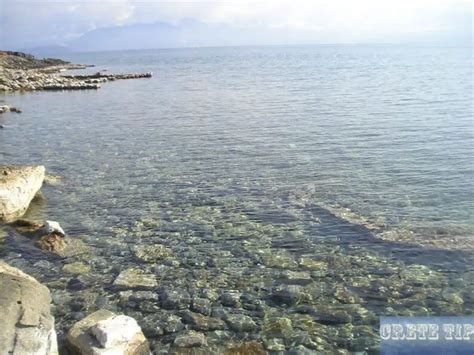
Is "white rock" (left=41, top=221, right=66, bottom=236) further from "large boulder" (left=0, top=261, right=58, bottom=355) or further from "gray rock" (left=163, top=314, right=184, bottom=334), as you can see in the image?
"gray rock" (left=163, top=314, right=184, bottom=334)

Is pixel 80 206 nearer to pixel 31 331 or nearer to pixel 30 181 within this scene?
pixel 30 181

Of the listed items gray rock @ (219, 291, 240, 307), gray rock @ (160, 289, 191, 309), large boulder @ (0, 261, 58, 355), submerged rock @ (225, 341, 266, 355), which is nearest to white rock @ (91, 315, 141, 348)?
large boulder @ (0, 261, 58, 355)

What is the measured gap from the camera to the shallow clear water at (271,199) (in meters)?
11.7

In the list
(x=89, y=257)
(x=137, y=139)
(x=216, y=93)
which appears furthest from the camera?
(x=216, y=93)

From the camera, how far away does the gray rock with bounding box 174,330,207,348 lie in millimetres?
9289

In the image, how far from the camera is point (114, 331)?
8531 mm

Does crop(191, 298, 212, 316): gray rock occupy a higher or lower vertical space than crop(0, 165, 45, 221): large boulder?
lower

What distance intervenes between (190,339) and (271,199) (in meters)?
9.22

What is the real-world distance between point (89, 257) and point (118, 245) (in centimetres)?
111

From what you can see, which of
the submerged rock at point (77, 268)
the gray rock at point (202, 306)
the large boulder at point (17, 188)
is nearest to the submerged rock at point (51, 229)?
the submerged rock at point (77, 268)

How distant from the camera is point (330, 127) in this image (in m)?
32.6

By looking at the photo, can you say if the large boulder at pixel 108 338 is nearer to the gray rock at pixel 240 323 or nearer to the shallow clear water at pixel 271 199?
the shallow clear water at pixel 271 199

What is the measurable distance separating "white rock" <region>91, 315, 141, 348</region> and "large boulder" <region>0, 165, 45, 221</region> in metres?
9.51

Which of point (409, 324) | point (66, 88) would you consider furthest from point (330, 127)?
point (66, 88)
